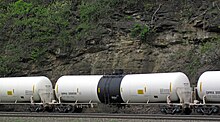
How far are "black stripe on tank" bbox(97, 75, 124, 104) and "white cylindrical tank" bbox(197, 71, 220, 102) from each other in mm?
4955

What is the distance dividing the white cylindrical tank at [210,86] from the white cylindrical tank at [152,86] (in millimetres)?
1068

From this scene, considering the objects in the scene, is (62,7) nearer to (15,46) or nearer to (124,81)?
(15,46)

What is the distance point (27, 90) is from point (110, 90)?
6.06 meters

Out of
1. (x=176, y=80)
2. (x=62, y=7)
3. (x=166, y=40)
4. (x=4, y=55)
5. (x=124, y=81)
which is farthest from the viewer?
(x=62, y=7)

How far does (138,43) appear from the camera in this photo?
31.0 metres

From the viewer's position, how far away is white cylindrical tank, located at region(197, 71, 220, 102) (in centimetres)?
2045

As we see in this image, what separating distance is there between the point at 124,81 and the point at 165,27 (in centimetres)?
946

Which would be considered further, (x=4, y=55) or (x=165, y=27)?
(x=4, y=55)

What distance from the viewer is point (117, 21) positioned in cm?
3303

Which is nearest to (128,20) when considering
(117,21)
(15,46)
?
(117,21)

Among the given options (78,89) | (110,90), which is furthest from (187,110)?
(78,89)

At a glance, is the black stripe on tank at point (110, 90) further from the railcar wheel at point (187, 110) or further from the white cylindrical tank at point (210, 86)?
the white cylindrical tank at point (210, 86)

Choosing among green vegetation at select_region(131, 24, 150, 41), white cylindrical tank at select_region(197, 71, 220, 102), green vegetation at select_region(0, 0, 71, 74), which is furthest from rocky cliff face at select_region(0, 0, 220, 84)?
white cylindrical tank at select_region(197, 71, 220, 102)

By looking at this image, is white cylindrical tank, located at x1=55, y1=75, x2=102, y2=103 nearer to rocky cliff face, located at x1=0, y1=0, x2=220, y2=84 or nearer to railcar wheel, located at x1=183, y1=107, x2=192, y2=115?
rocky cliff face, located at x1=0, y1=0, x2=220, y2=84
